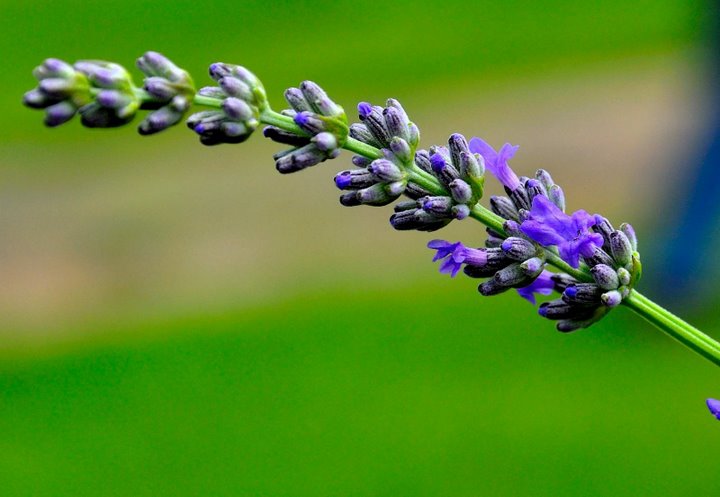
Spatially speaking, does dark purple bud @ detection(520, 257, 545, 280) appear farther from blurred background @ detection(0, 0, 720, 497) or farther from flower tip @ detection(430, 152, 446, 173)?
blurred background @ detection(0, 0, 720, 497)

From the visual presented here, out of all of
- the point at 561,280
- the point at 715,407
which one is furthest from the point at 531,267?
the point at 715,407

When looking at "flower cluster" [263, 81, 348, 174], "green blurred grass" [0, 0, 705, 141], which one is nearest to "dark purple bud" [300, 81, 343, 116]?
"flower cluster" [263, 81, 348, 174]

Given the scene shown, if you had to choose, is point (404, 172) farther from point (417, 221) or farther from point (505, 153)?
point (505, 153)

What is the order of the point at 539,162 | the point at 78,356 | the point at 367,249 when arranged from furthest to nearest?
the point at 539,162 < the point at 367,249 < the point at 78,356

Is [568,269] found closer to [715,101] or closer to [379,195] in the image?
[379,195]

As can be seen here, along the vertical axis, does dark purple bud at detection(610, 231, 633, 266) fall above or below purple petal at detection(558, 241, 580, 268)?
below

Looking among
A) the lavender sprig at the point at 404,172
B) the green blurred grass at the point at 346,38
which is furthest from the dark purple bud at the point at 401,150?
the green blurred grass at the point at 346,38

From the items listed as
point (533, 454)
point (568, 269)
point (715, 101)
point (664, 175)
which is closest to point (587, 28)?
point (664, 175)
